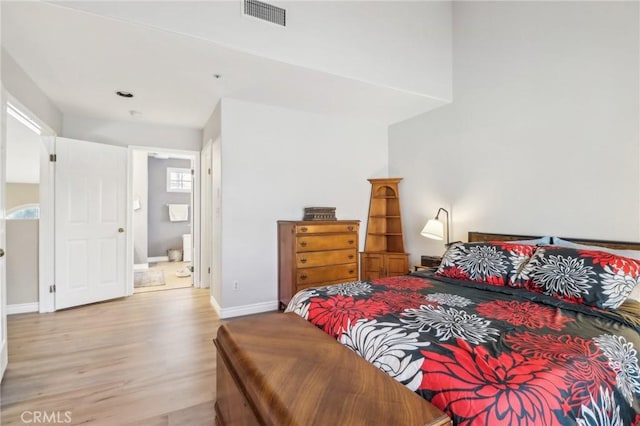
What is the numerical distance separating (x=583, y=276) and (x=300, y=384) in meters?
1.81

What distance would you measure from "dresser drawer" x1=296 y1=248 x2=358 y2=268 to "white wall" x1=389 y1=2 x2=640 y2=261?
0.96 m

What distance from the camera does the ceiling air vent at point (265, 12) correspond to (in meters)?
2.41

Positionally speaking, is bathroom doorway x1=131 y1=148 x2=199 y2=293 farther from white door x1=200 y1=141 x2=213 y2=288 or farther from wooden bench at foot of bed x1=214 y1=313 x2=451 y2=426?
wooden bench at foot of bed x1=214 y1=313 x2=451 y2=426

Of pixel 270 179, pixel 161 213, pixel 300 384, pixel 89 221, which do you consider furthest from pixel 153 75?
pixel 161 213

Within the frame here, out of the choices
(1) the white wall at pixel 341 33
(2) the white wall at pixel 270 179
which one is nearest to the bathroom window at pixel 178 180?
(2) the white wall at pixel 270 179

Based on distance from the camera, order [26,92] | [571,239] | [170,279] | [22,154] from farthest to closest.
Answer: [170,279], [22,154], [26,92], [571,239]

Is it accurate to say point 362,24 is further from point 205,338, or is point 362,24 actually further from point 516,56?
point 205,338

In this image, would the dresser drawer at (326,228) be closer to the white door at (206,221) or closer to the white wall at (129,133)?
the white door at (206,221)

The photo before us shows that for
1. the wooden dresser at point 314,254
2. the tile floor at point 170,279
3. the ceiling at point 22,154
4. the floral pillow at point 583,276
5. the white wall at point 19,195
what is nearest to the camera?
the floral pillow at point 583,276

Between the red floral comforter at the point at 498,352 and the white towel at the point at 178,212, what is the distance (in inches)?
243

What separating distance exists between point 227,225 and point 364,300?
2072 millimetres

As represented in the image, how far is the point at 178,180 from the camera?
728 centimetres

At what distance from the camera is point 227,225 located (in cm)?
338

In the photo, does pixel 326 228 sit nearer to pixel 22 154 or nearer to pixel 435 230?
pixel 435 230
